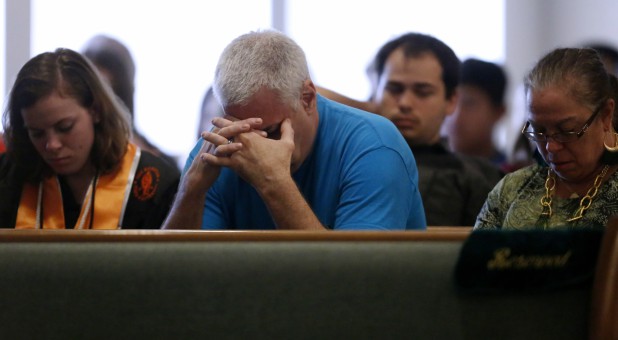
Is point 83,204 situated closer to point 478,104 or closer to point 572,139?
point 572,139

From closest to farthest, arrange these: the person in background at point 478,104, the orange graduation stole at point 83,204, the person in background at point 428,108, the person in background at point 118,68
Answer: the orange graduation stole at point 83,204
the person in background at point 428,108
the person in background at point 118,68
the person in background at point 478,104

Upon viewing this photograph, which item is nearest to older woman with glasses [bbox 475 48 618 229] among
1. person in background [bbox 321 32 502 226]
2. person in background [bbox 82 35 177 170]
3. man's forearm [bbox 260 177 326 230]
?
man's forearm [bbox 260 177 326 230]

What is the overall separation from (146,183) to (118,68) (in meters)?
0.96

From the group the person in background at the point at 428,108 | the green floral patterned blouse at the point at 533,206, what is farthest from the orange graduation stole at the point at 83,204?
the green floral patterned blouse at the point at 533,206

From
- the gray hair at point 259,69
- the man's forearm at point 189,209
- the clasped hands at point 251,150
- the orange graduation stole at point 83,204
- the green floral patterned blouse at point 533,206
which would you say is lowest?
the orange graduation stole at point 83,204

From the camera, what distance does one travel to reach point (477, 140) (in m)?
4.12

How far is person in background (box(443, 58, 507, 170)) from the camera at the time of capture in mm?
4078

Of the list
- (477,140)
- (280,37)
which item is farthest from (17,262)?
(477,140)

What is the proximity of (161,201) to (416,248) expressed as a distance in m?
1.21

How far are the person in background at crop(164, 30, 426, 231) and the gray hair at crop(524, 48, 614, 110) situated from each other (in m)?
0.36

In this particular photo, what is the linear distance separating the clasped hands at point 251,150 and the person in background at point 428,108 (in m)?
0.90

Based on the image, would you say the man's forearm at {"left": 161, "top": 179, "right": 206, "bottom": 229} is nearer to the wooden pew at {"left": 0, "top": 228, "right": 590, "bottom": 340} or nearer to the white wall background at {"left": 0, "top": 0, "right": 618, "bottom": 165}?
the wooden pew at {"left": 0, "top": 228, "right": 590, "bottom": 340}

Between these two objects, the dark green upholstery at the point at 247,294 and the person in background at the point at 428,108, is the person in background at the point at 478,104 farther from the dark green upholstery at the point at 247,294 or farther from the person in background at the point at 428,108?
the dark green upholstery at the point at 247,294

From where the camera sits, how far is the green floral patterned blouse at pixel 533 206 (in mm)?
1973
